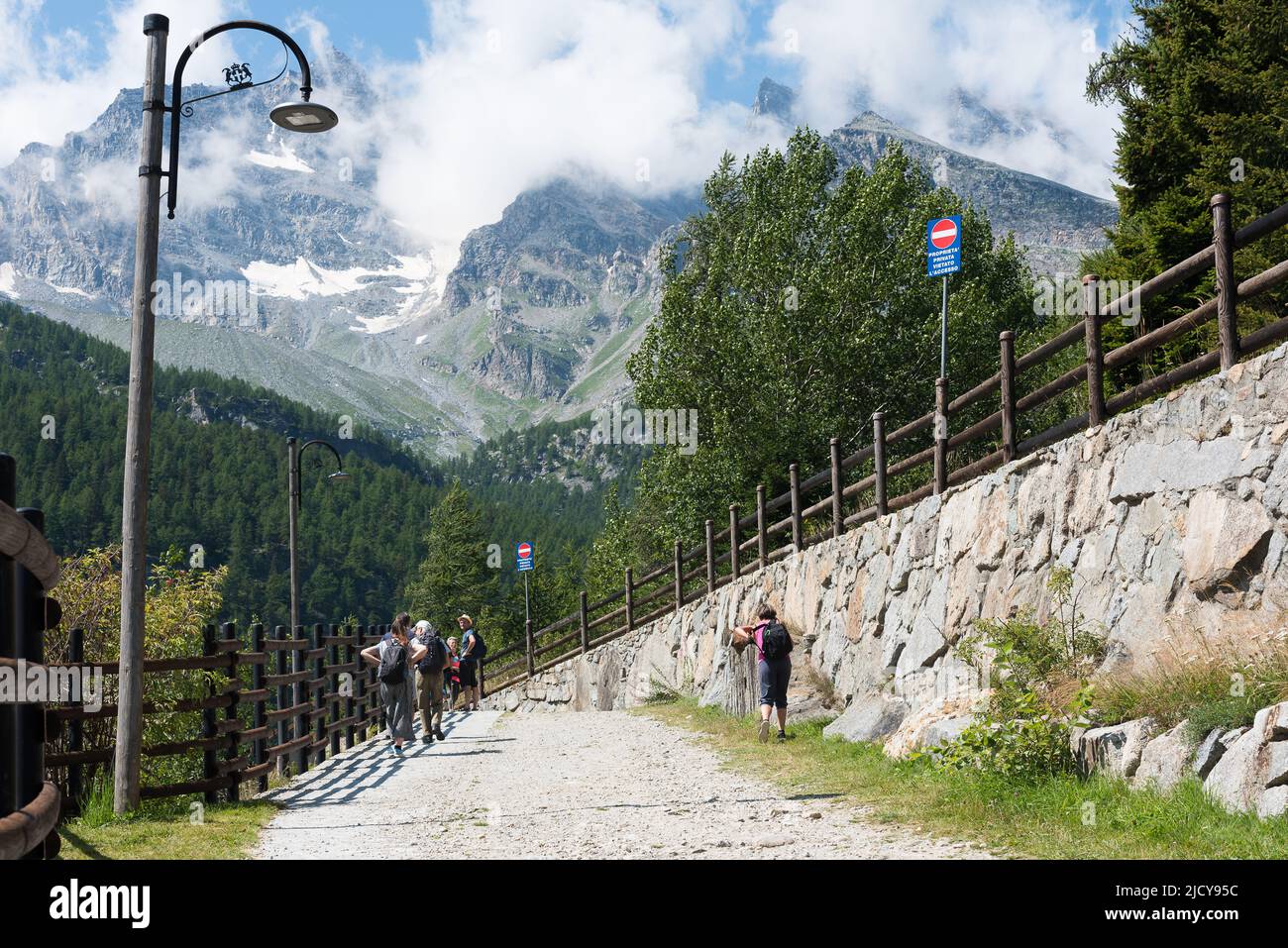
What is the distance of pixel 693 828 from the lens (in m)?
8.20

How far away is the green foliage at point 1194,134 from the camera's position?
16.2m

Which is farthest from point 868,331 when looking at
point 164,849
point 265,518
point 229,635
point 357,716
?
point 265,518

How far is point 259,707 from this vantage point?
12.2 m

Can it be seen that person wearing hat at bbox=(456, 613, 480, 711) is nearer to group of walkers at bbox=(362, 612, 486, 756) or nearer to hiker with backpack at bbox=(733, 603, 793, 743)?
group of walkers at bbox=(362, 612, 486, 756)

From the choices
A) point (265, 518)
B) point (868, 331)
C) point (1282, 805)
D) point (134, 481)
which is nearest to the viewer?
point (1282, 805)

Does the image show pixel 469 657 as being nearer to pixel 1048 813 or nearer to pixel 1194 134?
pixel 1194 134

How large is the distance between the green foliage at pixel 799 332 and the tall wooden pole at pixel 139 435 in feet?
64.3

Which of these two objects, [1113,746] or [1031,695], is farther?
[1031,695]

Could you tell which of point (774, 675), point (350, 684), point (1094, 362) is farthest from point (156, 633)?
point (1094, 362)

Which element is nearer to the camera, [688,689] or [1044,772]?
[1044,772]

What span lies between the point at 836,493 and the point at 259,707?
357 inches
